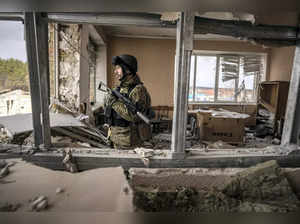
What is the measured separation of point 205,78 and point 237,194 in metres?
5.25

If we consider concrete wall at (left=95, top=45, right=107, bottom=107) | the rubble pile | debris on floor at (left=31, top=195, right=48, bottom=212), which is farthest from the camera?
concrete wall at (left=95, top=45, right=107, bottom=107)

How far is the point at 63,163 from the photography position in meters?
1.16

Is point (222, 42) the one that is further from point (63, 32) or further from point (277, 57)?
point (63, 32)

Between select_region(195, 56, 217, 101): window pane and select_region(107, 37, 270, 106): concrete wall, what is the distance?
0.37 meters

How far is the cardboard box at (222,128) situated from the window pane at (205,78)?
2202 mm

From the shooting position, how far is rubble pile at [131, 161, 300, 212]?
91 cm

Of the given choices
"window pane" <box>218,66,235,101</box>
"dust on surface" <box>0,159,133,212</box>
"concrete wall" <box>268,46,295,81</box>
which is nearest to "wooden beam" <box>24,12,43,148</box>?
"dust on surface" <box>0,159,133,212</box>

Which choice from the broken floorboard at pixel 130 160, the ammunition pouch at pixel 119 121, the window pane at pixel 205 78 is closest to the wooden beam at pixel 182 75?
the broken floorboard at pixel 130 160

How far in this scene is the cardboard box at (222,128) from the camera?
12.3 ft

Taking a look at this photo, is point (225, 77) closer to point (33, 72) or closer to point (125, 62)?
point (125, 62)

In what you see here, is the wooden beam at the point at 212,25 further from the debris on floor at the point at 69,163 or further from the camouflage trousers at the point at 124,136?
the camouflage trousers at the point at 124,136

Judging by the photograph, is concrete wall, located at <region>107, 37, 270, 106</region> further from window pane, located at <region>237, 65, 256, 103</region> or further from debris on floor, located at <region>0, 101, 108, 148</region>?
debris on floor, located at <region>0, 101, 108, 148</region>

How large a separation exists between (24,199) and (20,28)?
1.29m

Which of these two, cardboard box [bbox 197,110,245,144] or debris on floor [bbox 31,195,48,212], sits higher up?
debris on floor [bbox 31,195,48,212]
